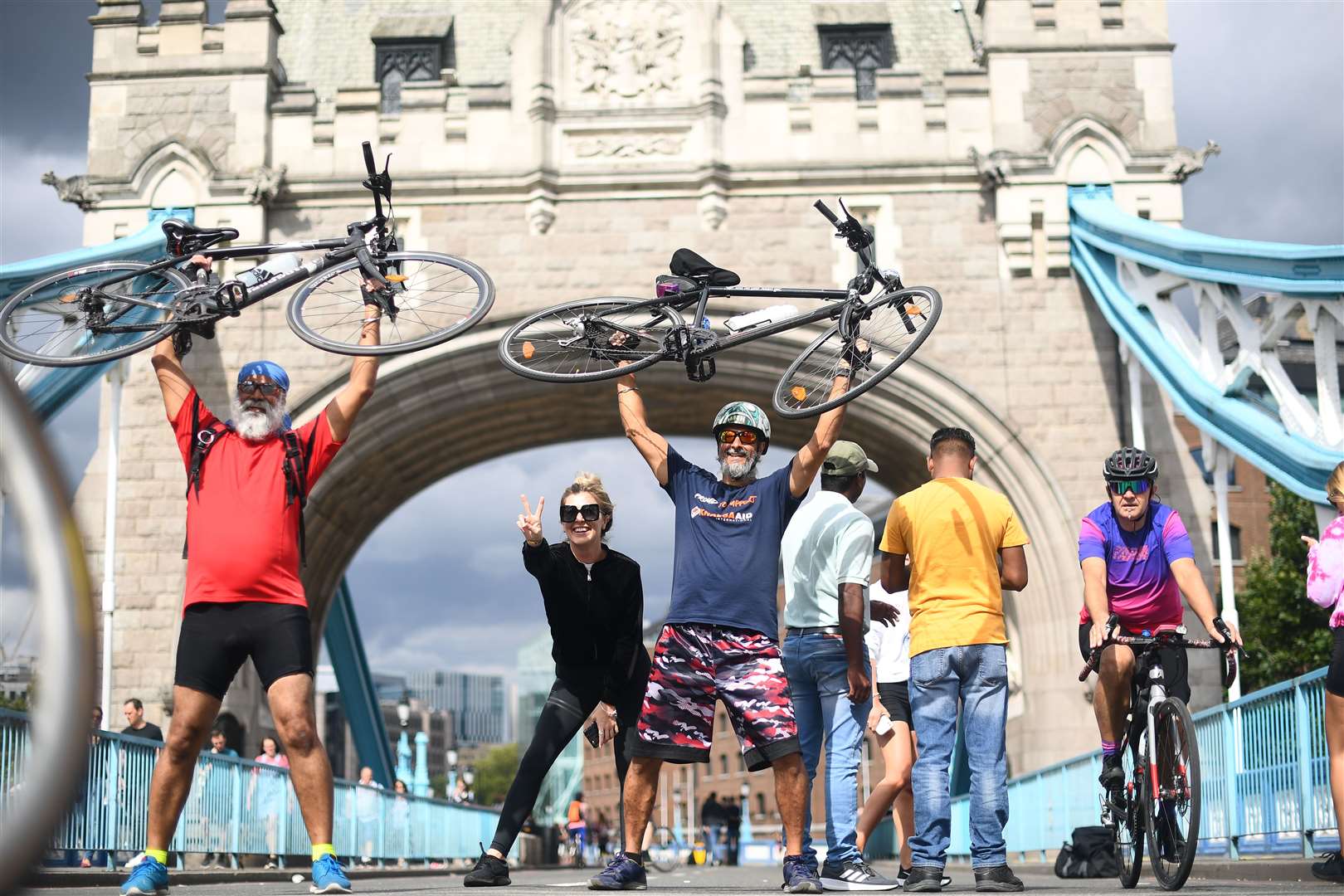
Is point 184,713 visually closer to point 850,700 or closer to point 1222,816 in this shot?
point 850,700

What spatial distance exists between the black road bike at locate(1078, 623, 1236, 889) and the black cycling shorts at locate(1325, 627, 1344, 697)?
31cm

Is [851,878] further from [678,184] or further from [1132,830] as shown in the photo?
[678,184]

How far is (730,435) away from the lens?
551 cm

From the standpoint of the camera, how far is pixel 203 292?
6590mm

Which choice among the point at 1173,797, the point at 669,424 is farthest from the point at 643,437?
the point at 669,424

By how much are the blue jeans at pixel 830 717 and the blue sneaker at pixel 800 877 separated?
577 mm

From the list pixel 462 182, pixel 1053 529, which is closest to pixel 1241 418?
pixel 1053 529

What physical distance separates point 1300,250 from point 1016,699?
5852mm

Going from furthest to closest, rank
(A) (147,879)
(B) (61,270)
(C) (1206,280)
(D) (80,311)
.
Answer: (B) (61,270)
(C) (1206,280)
(D) (80,311)
(A) (147,879)

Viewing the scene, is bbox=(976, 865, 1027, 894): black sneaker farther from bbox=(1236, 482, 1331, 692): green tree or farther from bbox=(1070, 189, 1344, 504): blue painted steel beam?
bbox=(1236, 482, 1331, 692): green tree

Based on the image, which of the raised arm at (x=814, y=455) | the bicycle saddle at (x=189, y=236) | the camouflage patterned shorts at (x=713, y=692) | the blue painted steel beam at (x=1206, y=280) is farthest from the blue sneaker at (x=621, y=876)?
the blue painted steel beam at (x=1206, y=280)

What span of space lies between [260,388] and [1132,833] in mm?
3271

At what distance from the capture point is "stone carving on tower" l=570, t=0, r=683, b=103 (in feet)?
53.3

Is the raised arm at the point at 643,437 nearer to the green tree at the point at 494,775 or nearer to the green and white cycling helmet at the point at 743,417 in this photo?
the green and white cycling helmet at the point at 743,417
